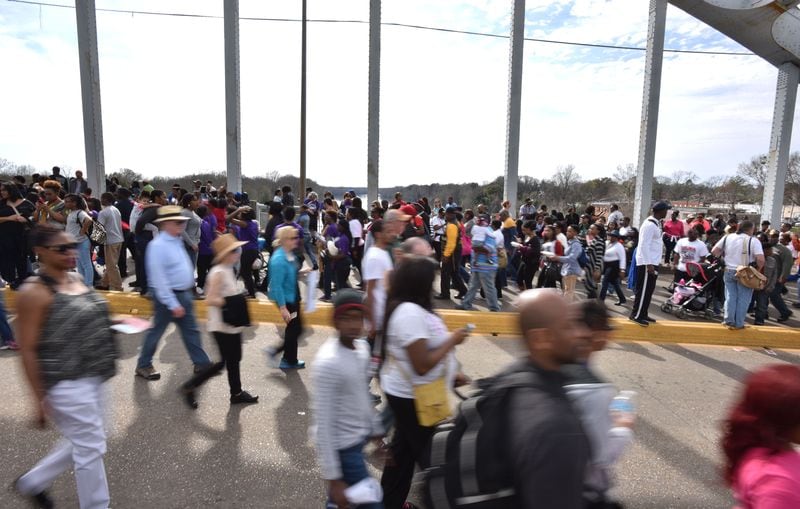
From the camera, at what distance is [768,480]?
59.9 inches

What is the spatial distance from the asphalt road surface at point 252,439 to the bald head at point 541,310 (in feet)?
7.23

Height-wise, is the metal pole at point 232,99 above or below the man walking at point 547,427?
above

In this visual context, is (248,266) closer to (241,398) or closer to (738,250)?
(241,398)

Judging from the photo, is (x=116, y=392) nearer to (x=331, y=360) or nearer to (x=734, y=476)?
(x=331, y=360)

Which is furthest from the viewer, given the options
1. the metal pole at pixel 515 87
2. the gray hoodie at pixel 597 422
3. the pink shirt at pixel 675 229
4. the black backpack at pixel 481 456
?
the metal pole at pixel 515 87

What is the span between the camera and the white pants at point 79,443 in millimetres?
2572

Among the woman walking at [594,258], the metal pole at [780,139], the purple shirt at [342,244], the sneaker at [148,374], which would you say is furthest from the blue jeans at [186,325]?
the metal pole at [780,139]

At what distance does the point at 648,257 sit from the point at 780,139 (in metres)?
11.7

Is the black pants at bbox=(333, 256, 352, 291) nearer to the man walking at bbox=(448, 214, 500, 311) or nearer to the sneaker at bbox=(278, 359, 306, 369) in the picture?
the man walking at bbox=(448, 214, 500, 311)

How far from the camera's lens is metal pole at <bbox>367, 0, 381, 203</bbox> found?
45.2 ft

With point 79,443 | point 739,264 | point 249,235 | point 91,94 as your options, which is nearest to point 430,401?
point 79,443

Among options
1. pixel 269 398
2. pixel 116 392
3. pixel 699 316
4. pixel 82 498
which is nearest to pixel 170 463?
pixel 82 498

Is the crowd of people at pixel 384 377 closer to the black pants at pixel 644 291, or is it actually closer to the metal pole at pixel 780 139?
the black pants at pixel 644 291

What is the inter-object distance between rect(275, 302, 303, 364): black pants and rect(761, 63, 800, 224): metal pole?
16573 millimetres
